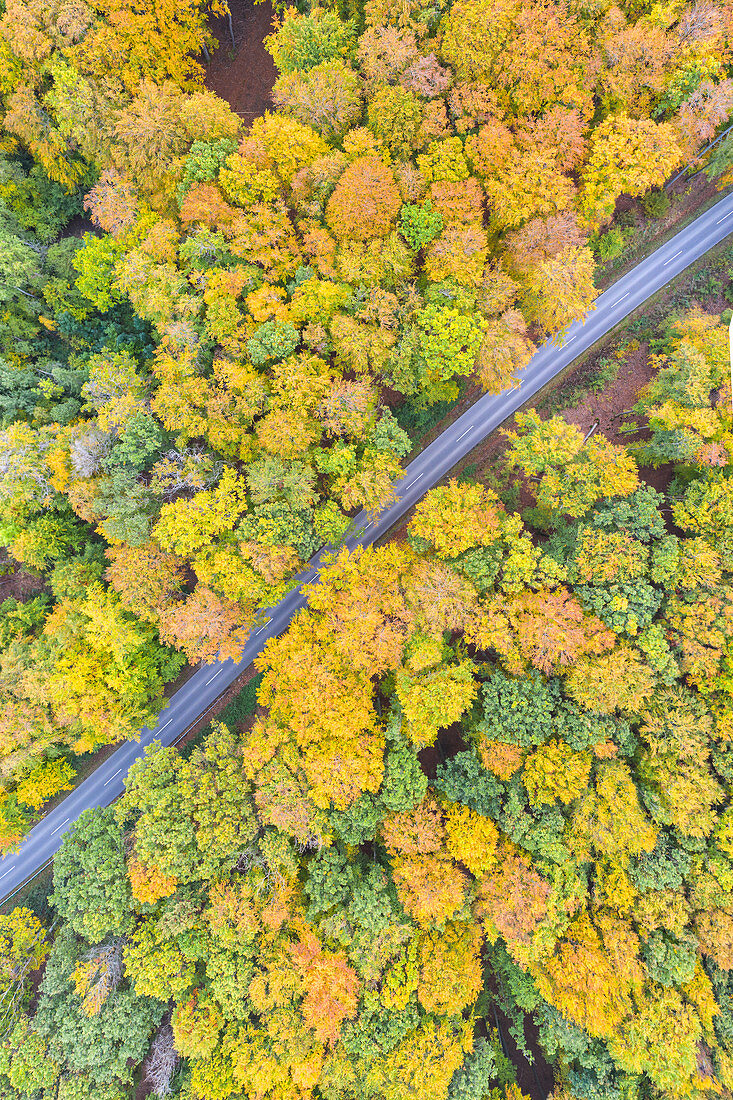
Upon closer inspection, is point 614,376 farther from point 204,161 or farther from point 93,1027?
point 93,1027

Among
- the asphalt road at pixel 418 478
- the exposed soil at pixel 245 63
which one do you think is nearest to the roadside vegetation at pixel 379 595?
the exposed soil at pixel 245 63

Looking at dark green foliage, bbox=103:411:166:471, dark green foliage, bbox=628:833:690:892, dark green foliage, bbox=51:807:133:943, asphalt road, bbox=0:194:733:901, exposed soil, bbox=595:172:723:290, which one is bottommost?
dark green foliage, bbox=628:833:690:892

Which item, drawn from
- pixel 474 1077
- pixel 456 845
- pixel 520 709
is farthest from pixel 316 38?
pixel 474 1077

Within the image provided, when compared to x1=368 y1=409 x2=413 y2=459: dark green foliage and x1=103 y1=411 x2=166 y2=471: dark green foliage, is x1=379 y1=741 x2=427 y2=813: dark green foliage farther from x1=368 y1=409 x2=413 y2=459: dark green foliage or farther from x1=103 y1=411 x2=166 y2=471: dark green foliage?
x1=103 y1=411 x2=166 y2=471: dark green foliage

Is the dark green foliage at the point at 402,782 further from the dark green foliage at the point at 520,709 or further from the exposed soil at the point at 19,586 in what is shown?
the exposed soil at the point at 19,586

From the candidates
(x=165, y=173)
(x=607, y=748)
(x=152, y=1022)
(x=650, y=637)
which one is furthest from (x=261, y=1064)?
(x=165, y=173)

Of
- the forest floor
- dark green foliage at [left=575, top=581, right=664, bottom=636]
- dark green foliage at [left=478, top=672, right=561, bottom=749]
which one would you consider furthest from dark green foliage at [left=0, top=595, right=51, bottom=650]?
dark green foliage at [left=575, top=581, right=664, bottom=636]

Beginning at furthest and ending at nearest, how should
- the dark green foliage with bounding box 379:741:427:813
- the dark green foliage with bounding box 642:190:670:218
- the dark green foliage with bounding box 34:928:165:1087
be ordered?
the dark green foliage with bounding box 642:190:670:218 → the dark green foliage with bounding box 34:928:165:1087 → the dark green foliage with bounding box 379:741:427:813
